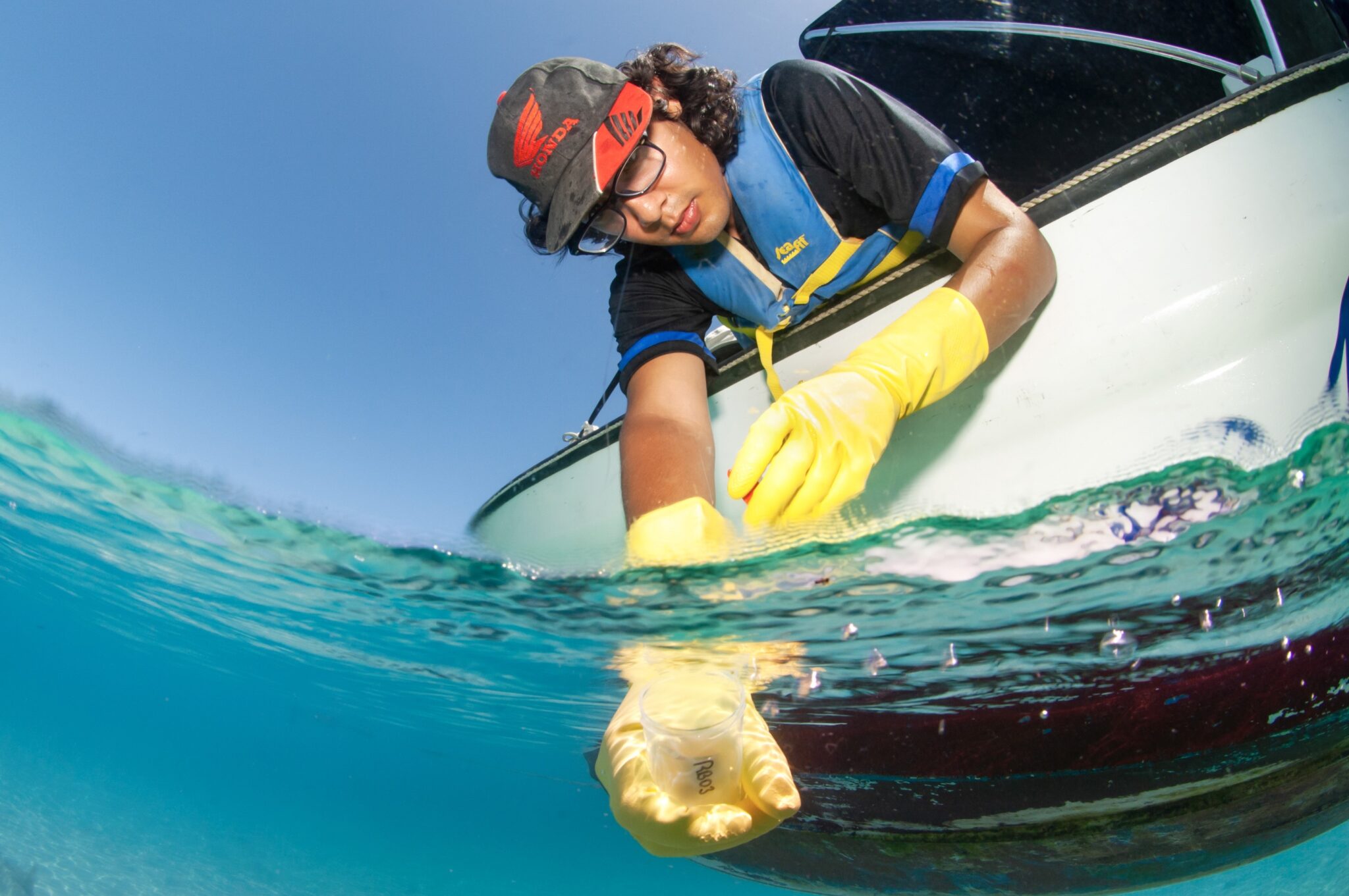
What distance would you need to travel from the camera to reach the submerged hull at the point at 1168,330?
1603 millimetres

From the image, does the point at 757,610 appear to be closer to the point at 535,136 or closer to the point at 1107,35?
the point at 535,136

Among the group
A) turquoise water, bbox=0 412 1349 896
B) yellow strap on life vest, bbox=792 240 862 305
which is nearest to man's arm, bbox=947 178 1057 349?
yellow strap on life vest, bbox=792 240 862 305

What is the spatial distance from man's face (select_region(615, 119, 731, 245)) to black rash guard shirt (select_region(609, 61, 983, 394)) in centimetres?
23

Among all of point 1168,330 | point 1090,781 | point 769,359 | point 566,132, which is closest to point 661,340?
point 769,359

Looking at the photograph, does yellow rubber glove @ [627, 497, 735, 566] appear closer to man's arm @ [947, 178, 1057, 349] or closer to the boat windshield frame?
man's arm @ [947, 178, 1057, 349]

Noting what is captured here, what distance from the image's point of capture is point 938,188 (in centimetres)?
175

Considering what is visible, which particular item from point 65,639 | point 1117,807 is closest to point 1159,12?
point 1117,807

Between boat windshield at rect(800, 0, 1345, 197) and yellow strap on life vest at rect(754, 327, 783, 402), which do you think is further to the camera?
boat windshield at rect(800, 0, 1345, 197)

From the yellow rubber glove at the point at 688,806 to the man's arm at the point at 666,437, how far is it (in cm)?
64

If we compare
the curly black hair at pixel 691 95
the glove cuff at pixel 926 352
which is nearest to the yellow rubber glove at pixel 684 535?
the glove cuff at pixel 926 352

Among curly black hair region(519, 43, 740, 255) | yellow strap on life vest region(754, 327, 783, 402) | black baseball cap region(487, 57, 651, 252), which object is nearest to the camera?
A: black baseball cap region(487, 57, 651, 252)

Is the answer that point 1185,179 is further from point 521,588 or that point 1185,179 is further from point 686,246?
point 521,588

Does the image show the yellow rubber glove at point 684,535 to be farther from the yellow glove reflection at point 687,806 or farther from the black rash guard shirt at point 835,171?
the black rash guard shirt at point 835,171

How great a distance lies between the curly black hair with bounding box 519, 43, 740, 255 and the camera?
2064 millimetres
